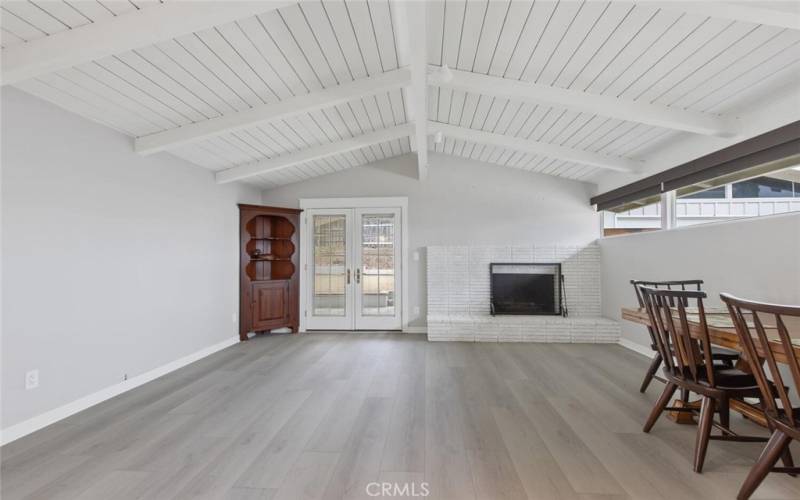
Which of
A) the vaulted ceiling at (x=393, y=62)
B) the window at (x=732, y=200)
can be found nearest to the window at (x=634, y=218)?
the window at (x=732, y=200)

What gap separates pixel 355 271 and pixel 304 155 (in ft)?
6.52

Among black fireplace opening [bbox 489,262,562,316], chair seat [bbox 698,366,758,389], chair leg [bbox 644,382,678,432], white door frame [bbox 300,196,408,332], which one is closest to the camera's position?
chair seat [bbox 698,366,758,389]

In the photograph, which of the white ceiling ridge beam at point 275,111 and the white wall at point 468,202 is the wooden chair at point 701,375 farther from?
the white wall at point 468,202

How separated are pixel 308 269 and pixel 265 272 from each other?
2.41 ft

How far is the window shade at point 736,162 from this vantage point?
244 cm

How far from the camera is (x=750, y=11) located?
5.54 ft

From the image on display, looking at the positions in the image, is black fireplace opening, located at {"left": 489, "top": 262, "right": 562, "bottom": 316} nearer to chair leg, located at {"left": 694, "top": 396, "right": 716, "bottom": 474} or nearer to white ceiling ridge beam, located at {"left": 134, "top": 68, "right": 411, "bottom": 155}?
white ceiling ridge beam, located at {"left": 134, "top": 68, "right": 411, "bottom": 155}

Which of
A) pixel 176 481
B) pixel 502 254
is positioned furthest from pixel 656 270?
pixel 176 481

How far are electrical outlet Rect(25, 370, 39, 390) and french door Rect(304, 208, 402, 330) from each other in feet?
10.9

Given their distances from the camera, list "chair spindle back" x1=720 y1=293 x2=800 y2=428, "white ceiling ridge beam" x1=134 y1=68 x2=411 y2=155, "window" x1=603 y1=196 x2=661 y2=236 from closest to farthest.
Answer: "chair spindle back" x1=720 y1=293 x2=800 y2=428
"white ceiling ridge beam" x1=134 y1=68 x2=411 y2=155
"window" x1=603 y1=196 x2=661 y2=236

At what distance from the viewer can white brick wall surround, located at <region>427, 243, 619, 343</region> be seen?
188 inches

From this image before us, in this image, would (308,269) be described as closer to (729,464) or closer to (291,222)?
(291,222)

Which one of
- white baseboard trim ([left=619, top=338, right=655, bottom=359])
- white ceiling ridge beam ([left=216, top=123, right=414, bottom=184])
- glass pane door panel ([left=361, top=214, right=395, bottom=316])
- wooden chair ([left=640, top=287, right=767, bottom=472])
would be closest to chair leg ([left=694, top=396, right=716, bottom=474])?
wooden chair ([left=640, top=287, right=767, bottom=472])

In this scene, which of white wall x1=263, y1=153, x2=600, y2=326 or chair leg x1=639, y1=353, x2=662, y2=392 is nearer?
chair leg x1=639, y1=353, x2=662, y2=392
